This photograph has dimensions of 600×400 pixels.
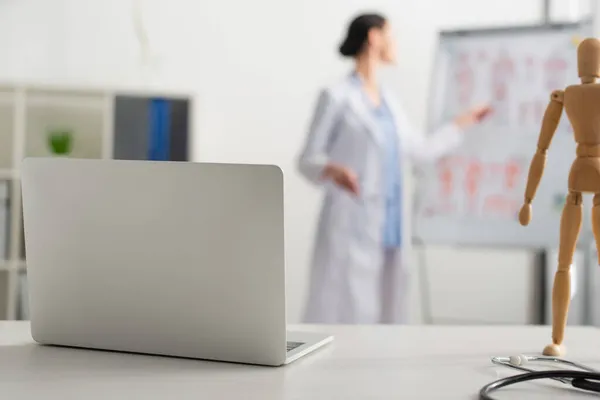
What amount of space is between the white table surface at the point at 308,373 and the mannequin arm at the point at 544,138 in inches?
9.5

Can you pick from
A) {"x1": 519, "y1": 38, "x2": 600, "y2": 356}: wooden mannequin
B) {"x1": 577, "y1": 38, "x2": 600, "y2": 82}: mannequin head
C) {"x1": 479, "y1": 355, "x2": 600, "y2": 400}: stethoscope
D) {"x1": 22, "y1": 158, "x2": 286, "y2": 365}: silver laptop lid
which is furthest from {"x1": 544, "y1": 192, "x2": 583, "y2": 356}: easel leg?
{"x1": 22, "y1": 158, "x2": 286, "y2": 365}: silver laptop lid

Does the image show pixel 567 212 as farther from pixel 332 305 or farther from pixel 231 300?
pixel 332 305

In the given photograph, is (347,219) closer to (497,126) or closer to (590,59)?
(497,126)

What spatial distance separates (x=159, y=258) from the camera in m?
0.96

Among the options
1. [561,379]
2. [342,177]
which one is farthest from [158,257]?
[342,177]

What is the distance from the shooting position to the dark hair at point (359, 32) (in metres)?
3.32

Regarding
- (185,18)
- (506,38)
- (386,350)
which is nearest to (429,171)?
(506,38)

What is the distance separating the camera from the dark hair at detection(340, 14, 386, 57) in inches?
131

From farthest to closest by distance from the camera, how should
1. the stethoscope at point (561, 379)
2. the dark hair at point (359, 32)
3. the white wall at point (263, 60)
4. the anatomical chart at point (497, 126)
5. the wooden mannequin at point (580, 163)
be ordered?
the white wall at point (263, 60) < the dark hair at point (359, 32) < the anatomical chart at point (497, 126) < the wooden mannequin at point (580, 163) < the stethoscope at point (561, 379)

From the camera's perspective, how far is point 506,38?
10.8ft

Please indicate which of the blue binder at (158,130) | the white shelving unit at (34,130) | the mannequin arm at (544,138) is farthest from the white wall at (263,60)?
the mannequin arm at (544,138)

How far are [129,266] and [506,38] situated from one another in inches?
105

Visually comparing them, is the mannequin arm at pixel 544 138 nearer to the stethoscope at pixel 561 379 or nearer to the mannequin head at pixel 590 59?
the mannequin head at pixel 590 59

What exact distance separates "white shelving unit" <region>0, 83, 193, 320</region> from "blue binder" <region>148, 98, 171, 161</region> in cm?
4
